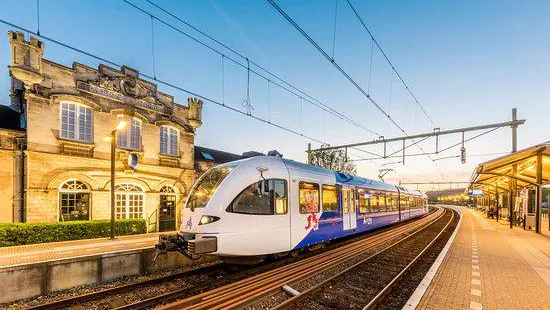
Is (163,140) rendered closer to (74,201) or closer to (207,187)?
(74,201)

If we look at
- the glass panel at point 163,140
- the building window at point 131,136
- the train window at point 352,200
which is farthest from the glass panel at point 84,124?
the train window at point 352,200

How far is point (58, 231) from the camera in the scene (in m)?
11.7

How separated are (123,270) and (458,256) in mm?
10677

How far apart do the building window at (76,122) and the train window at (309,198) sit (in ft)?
38.0

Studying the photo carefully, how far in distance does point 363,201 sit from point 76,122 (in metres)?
14.4

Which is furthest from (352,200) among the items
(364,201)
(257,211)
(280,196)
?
(257,211)

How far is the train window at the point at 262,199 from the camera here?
729 cm

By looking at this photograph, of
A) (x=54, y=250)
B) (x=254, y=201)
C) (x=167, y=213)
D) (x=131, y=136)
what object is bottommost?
(x=167, y=213)

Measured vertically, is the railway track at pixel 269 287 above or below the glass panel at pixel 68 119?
below

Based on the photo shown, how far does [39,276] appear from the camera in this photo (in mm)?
6652

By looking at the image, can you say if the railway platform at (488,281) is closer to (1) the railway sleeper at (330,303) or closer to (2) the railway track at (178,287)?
(1) the railway sleeper at (330,303)

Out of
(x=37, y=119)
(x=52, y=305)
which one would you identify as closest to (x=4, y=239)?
(x=37, y=119)

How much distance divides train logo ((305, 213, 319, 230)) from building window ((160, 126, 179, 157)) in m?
11.5

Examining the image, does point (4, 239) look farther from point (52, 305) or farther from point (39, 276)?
point (52, 305)
